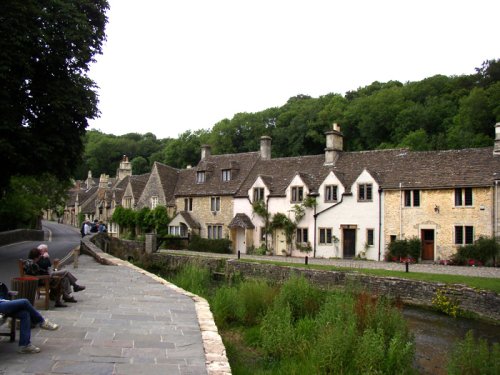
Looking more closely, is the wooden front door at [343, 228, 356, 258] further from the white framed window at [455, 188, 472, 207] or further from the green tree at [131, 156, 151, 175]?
the green tree at [131, 156, 151, 175]

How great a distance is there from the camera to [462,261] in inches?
1292

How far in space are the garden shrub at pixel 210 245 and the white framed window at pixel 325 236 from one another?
370 inches

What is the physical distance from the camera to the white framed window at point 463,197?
3357 cm

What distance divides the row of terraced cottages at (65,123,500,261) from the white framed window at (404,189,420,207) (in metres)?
0.07

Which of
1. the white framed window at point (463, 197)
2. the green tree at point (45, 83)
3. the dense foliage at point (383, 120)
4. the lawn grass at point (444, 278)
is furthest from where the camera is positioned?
the dense foliage at point (383, 120)

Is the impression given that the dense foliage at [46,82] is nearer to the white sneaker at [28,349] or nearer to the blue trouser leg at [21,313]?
the blue trouser leg at [21,313]

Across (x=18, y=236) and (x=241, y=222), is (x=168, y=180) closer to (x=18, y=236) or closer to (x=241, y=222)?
(x=241, y=222)

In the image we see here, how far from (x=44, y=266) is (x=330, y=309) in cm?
717

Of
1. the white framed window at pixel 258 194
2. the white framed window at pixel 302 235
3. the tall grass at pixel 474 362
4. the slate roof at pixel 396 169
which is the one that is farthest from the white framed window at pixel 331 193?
the tall grass at pixel 474 362

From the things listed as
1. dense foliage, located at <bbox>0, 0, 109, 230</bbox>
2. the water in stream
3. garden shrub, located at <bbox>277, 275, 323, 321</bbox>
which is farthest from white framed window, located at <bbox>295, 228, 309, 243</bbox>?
garden shrub, located at <bbox>277, 275, 323, 321</bbox>

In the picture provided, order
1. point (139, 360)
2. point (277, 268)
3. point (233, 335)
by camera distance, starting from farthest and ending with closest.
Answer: point (277, 268), point (233, 335), point (139, 360)

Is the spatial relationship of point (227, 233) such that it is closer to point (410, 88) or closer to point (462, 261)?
point (462, 261)

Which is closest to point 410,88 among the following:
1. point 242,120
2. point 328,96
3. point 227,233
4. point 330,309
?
point 328,96

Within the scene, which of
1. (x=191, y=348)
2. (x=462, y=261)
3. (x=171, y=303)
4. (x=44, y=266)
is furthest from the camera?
(x=462, y=261)
